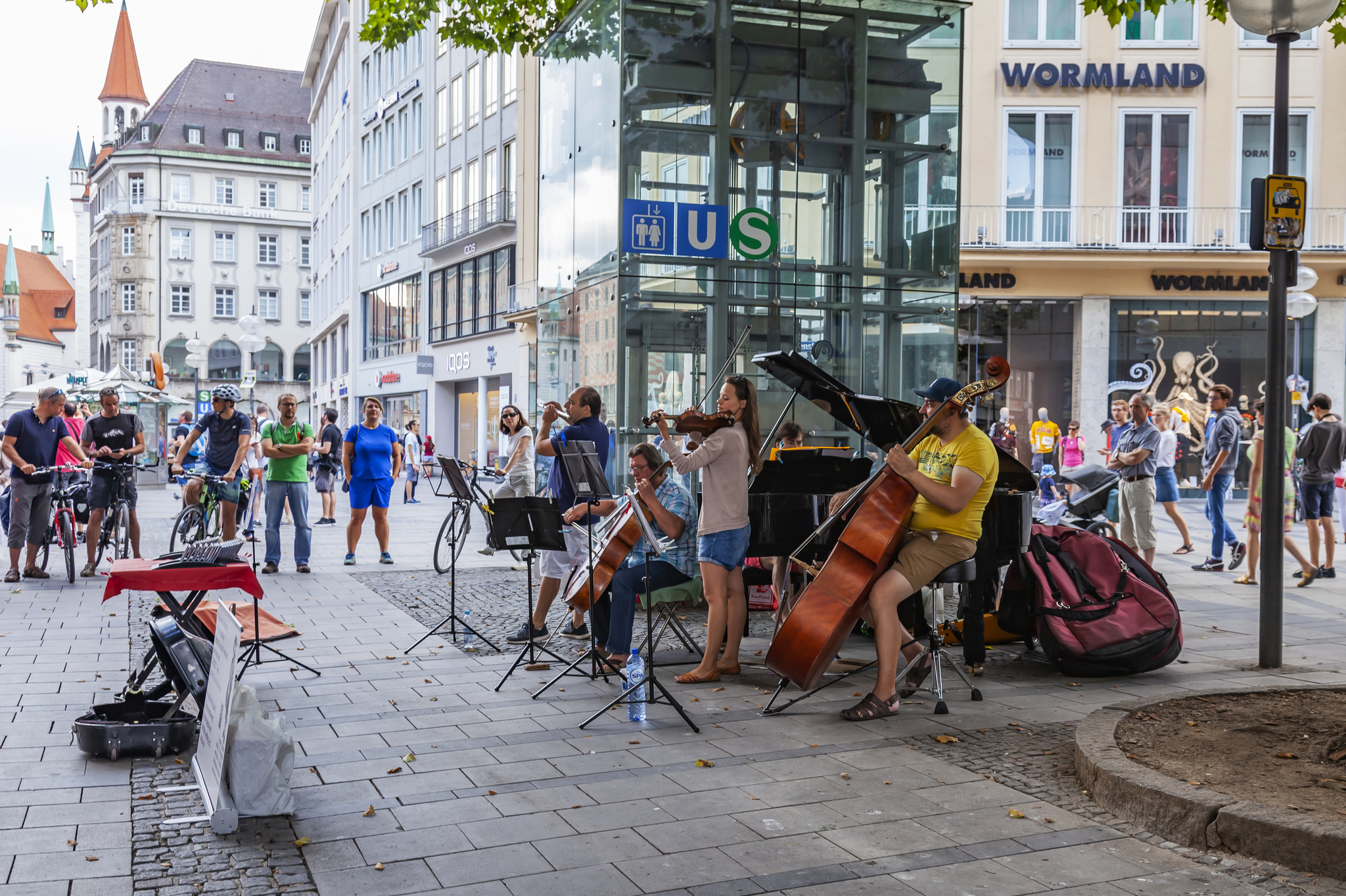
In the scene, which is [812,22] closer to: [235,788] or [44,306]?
[235,788]

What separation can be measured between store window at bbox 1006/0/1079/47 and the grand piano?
64.3 ft

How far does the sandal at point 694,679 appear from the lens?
284 inches

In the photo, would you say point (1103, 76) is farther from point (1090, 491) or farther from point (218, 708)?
point (218, 708)

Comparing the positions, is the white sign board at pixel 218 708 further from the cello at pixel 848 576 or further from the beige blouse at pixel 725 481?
the beige blouse at pixel 725 481

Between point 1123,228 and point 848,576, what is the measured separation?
2135 centimetres

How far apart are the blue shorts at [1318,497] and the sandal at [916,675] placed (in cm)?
718

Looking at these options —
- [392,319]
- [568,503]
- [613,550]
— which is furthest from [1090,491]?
[392,319]

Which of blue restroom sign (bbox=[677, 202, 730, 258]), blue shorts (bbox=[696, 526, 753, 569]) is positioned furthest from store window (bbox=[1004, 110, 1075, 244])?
blue shorts (bbox=[696, 526, 753, 569])

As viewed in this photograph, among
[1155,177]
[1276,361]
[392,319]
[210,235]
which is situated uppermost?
[210,235]

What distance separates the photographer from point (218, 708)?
4.73 metres

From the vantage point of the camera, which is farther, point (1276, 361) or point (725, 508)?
point (1276, 361)

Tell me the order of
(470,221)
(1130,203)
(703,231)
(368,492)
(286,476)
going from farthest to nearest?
(470,221) → (1130,203) → (368,492) → (286,476) → (703,231)

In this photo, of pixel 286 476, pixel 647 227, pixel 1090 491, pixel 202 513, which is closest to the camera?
pixel 1090 491

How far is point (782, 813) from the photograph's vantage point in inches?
187
